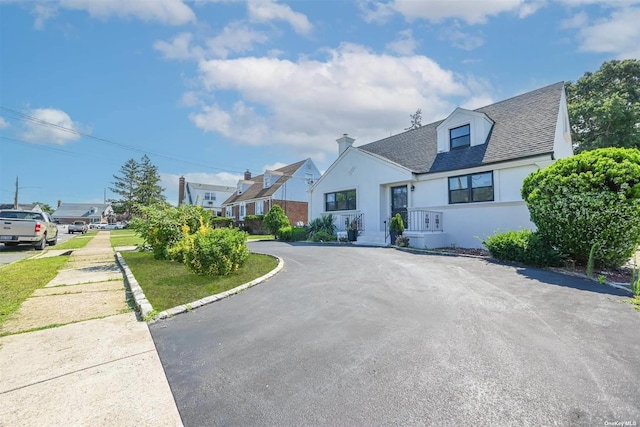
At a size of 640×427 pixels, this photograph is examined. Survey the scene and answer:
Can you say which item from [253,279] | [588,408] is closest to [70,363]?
[253,279]

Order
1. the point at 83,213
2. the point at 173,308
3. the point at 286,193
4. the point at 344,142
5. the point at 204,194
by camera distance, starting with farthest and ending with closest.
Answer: the point at 83,213, the point at 204,194, the point at 286,193, the point at 344,142, the point at 173,308

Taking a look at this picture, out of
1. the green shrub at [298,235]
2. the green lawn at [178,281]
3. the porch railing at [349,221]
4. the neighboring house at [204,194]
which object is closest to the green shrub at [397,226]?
the porch railing at [349,221]

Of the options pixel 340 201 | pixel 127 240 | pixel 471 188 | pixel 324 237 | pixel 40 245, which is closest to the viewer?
pixel 471 188

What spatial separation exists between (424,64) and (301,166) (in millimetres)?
22741

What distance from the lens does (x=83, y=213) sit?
8725 cm

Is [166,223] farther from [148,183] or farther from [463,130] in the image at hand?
[148,183]

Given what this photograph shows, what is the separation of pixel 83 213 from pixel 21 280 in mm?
102173

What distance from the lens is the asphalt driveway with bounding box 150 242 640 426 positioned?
222 centimetres

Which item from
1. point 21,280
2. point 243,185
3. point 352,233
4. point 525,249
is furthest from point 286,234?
point 243,185

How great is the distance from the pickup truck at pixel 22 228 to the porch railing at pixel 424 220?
17.9 meters

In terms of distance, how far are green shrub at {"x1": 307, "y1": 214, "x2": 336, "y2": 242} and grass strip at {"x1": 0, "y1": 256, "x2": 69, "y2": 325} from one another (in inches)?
485

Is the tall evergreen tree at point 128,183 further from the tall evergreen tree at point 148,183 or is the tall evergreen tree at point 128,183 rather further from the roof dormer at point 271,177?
the roof dormer at point 271,177

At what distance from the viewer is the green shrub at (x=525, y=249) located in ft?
25.8

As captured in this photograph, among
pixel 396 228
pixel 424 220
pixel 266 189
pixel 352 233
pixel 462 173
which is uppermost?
pixel 266 189
